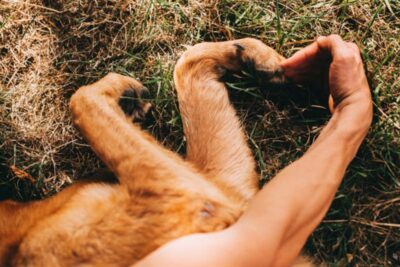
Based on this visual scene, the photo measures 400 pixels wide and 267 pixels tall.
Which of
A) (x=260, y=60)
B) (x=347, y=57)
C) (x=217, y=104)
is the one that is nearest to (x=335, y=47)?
(x=347, y=57)

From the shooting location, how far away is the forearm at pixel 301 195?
6.66ft

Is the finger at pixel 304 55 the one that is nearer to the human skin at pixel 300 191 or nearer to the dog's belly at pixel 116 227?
the human skin at pixel 300 191

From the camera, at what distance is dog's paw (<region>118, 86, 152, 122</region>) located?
2.72 metres

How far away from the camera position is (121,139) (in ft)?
7.59

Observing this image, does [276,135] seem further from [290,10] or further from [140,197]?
[140,197]

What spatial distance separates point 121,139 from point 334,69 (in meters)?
1.14

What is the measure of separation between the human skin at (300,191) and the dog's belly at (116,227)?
0.21 ft

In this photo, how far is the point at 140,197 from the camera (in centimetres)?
211

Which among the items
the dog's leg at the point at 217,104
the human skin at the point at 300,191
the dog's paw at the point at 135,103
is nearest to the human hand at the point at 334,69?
the human skin at the point at 300,191

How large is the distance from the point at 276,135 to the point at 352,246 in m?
0.77

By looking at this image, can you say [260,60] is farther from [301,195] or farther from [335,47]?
[301,195]

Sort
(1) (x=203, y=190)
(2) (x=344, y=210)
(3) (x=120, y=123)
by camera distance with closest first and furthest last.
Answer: (1) (x=203, y=190) → (3) (x=120, y=123) → (2) (x=344, y=210)

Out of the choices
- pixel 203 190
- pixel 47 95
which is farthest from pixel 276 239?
pixel 47 95

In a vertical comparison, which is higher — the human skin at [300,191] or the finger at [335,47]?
the finger at [335,47]
